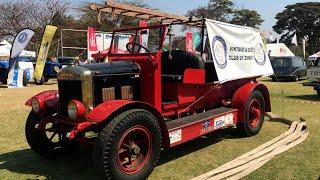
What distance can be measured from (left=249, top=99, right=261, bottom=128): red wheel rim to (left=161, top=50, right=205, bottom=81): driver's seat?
166cm

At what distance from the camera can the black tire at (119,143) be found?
4844mm

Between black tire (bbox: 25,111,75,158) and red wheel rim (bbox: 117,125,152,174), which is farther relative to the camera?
black tire (bbox: 25,111,75,158)

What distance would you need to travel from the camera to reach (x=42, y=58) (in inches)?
814

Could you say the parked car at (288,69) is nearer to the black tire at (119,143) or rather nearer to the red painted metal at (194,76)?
the red painted metal at (194,76)

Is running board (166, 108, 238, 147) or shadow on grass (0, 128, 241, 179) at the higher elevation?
running board (166, 108, 238, 147)

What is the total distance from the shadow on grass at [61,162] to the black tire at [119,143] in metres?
0.66

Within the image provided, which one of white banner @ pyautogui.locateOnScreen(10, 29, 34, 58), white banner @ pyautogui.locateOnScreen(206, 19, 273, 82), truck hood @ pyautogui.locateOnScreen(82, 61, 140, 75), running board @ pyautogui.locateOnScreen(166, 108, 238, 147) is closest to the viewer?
truck hood @ pyautogui.locateOnScreen(82, 61, 140, 75)

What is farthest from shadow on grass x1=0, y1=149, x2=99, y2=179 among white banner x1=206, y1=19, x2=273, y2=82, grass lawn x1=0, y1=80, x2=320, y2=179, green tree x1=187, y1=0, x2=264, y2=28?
green tree x1=187, y1=0, x2=264, y2=28

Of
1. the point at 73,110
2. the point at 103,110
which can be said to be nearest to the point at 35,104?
the point at 73,110

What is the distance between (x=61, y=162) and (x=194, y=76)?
2.53 meters

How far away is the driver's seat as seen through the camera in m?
7.05

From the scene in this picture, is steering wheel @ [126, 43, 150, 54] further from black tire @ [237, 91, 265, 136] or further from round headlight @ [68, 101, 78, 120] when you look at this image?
black tire @ [237, 91, 265, 136]

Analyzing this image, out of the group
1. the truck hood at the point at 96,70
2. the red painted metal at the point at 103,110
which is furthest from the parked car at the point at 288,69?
the red painted metal at the point at 103,110

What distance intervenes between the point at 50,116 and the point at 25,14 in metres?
40.5
